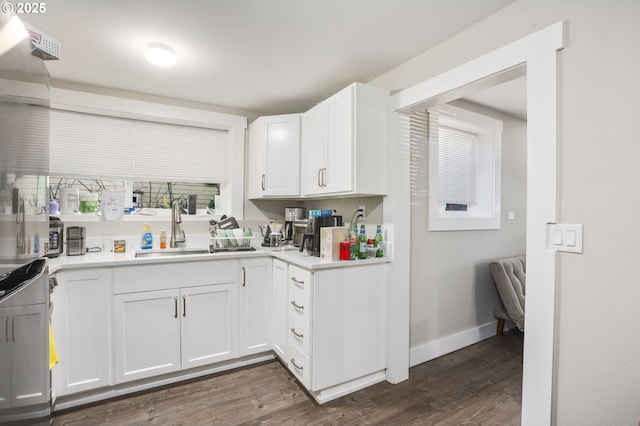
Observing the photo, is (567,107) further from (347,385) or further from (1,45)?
(347,385)

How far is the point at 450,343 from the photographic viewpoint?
8.98 feet

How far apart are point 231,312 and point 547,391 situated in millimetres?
2029

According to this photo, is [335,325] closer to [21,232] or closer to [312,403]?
[312,403]

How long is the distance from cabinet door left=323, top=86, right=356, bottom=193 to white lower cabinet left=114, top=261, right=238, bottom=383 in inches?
42.0

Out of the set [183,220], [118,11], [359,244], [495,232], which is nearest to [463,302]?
[495,232]

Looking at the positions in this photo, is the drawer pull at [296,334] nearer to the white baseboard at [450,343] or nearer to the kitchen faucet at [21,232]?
the white baseboard at [450,343]

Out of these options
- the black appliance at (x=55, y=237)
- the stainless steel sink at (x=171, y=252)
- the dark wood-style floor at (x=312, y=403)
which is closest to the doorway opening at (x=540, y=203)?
the dark wood-style floor at (x=312, y=403)

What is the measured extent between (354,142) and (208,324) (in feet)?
5.77

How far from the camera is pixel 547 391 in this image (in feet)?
4.44

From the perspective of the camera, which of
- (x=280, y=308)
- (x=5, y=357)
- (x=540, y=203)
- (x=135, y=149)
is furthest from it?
(x=135, y=149)

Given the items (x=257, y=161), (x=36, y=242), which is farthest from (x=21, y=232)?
(x=257, y=161)

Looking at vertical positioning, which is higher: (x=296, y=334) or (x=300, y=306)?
(x=300, y=306)

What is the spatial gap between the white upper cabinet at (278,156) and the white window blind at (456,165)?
1.34 metres

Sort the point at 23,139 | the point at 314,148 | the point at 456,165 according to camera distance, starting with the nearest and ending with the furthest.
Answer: the point at 23,139
the point at 314,148
the point at 456,165
